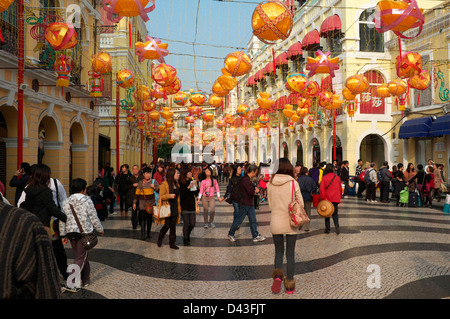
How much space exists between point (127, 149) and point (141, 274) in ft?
88.3

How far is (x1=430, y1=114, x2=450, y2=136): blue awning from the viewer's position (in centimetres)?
1798

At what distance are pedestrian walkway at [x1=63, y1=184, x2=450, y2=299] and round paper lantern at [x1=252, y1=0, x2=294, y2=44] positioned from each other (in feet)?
15.2

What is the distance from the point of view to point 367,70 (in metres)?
24.4

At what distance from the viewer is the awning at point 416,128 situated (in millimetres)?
19812

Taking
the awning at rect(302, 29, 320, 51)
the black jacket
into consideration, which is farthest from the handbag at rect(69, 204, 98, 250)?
the awning at rect(302, 29, 320, 51)

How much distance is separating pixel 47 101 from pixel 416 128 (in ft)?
58.7

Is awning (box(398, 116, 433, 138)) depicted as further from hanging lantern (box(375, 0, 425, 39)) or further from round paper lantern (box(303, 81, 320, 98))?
hanging lantern (box(375, 0, 425, 39))

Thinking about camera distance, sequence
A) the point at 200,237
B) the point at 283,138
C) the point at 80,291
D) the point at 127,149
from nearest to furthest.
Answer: the point at 80,291, the point at 200,237, the point at 127,149, the point at 283,138

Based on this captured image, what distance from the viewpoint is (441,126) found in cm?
1848

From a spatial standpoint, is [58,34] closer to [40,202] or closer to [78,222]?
[40,202]
